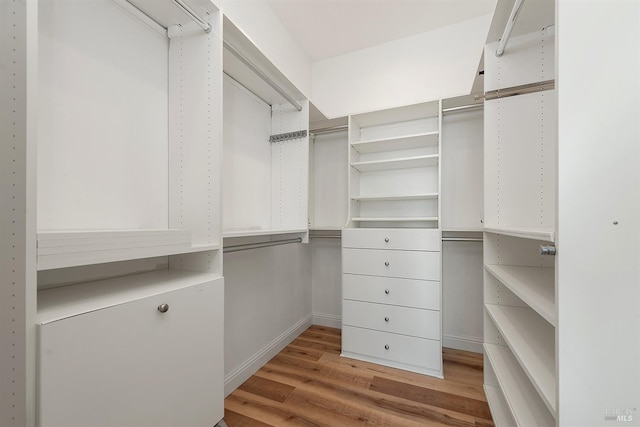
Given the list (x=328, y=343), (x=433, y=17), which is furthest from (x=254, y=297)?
(x=433, y=17)

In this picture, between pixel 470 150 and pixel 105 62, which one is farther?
pixel 470 150

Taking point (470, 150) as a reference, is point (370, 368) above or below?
below

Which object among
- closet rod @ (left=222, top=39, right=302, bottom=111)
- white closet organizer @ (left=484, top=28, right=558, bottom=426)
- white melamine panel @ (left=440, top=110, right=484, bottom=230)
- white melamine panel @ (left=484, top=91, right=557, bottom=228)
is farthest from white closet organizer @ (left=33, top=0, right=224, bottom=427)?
white melamine panel @ (left=440, top=110, right=484, bottom=230)

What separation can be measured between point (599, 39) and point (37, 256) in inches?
62.4

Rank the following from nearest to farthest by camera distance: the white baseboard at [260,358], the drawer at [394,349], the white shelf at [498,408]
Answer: the white shelf at [498,408] → the white baseboard at [260,358] → the drawer at [394,349]

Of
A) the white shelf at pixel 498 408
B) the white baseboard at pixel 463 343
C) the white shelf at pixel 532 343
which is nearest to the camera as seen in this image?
the white shelf at pixel 532 343

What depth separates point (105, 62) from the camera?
3.49ft

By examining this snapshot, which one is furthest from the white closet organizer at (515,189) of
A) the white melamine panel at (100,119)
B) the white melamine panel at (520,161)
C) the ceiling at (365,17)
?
the white melamine panel at (100,119)

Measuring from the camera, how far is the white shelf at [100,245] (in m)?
0.66

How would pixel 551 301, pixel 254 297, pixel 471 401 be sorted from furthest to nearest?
pixel 254 297 → pixel 471 401 → pixel 551 301

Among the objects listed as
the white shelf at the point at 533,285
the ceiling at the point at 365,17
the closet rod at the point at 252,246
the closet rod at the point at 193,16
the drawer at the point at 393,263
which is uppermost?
the ceiling at the point at 365,17

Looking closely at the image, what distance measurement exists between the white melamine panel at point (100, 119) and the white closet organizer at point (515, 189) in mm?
1800

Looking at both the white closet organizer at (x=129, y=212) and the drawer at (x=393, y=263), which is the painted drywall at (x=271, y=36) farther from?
the drawer at (x=393, y=263)

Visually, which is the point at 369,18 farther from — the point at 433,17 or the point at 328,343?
the point at 328,343
